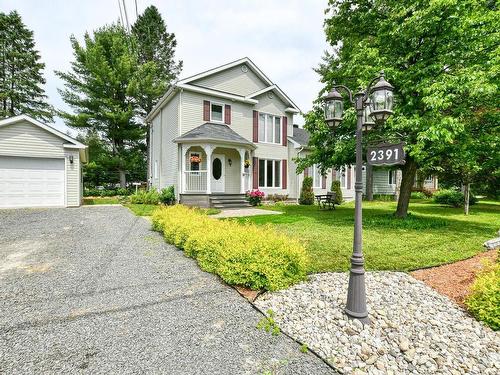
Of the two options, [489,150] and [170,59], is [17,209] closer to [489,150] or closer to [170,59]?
[489,150]

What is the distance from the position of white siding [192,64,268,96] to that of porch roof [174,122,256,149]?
Answer: 2273mm

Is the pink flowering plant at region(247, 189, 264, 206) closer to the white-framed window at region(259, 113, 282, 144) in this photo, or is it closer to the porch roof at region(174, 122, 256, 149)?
the porch roof at region(174, 122, 256, 149)

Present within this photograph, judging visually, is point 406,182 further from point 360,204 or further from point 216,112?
point 216,112

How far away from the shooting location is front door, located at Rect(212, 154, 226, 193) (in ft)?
49.3

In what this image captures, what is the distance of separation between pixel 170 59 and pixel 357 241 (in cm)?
3447

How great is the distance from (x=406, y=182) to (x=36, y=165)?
16.4 m

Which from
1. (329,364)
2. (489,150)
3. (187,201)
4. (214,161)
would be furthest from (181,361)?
(214,161)

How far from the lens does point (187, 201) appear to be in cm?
1358

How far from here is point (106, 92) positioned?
23.5 meters

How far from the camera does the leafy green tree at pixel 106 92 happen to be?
2269cm

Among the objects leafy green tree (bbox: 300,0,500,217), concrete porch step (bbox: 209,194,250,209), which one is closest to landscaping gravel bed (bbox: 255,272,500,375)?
leafy green tree (bbox: 300,0,500,217)

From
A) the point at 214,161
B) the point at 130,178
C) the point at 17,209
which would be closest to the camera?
the point at 17,209

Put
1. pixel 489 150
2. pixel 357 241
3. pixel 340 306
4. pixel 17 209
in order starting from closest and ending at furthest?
pixel 357 241 < pixel 340 306 < pixel 489 150 < pixel 17 209

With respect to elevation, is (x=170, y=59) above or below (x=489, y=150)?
above
